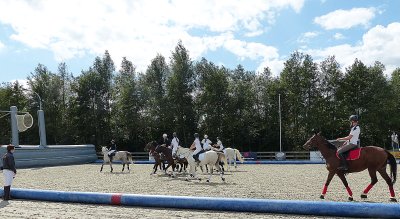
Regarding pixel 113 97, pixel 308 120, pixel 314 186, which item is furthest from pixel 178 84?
pixel 314 186

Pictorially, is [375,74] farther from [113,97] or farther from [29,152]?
[29,152]

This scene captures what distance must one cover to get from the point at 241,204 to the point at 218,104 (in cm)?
4453

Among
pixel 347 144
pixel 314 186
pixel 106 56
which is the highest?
pixel 106 56

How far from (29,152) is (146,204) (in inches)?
974

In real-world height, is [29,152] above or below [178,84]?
below

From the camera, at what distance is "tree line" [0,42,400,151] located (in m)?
50.9

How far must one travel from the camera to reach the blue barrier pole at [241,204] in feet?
28.8

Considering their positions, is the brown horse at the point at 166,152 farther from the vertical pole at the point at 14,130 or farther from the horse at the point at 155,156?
the vertical pole at the point at 14,130

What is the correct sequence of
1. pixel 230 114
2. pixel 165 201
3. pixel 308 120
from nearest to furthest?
pixel 165 201 → pixel 308 120 → pixel 230 114

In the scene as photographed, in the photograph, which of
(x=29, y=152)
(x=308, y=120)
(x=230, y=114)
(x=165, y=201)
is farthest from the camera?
(x=230, y=114)

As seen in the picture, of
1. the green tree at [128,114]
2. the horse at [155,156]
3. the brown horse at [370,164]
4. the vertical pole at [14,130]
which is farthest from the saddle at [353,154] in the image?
the green tree at [128,114]

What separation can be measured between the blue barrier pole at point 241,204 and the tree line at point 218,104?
41.4 meters

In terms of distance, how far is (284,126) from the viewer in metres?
52.5

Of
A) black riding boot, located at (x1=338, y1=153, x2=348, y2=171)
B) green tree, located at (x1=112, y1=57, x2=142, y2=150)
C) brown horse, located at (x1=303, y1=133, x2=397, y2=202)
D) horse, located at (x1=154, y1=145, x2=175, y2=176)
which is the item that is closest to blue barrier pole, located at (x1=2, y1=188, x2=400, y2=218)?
brown horse, located at (x1=303, y1=133, x2=397, y2=202)
